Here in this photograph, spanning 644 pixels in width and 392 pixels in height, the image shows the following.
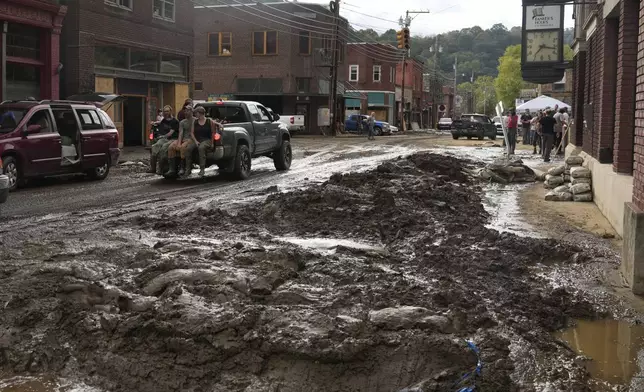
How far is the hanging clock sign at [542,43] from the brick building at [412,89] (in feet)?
190

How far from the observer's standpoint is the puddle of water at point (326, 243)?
329 inches

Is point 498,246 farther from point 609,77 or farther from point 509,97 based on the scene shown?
point 509,97

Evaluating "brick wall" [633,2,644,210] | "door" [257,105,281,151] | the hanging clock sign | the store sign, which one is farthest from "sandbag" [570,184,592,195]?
"door" [257,105,281,151]

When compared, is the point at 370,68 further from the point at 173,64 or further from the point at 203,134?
the point at 203,134

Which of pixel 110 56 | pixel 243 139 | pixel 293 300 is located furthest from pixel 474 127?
pixel 293 300

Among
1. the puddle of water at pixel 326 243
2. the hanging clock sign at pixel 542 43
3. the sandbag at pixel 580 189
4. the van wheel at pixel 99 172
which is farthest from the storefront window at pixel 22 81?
the sandbag at pixel 580 189

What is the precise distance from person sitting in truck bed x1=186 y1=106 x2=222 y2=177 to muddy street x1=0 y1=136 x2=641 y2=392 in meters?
4.35

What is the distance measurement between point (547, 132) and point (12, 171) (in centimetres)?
1757

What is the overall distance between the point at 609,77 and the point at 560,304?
9.04m

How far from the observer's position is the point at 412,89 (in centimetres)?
8438

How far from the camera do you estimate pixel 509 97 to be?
93438 mm

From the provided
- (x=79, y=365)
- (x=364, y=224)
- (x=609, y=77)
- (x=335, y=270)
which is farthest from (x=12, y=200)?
(x=609, y=77)

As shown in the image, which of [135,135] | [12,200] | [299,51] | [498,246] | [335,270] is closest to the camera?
[335,270]

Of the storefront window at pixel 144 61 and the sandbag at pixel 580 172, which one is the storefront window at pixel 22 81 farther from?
the sandbag at pixel 580 172
